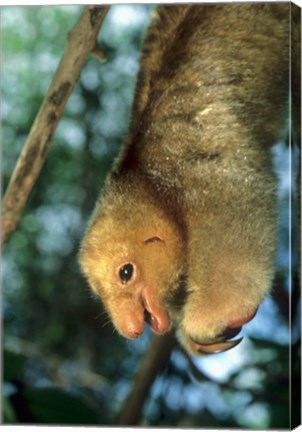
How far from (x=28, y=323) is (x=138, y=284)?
40 centimetres

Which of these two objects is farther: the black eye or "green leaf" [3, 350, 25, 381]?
"green leaf" [3, 350, 25, 381]

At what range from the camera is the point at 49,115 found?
11.7 feet

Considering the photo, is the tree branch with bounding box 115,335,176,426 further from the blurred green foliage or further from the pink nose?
the pink nose

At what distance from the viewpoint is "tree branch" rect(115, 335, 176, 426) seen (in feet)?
11.3

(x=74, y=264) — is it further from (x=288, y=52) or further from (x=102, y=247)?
(x=288, y=52)

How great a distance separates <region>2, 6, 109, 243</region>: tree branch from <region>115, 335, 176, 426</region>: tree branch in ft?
1.96

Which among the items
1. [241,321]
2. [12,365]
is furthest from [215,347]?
[12,365]

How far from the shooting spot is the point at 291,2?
3.41 meters

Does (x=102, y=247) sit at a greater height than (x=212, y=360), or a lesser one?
greater

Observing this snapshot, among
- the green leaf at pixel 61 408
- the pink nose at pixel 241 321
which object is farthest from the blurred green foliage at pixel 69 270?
the pink nose at pixel 241 321

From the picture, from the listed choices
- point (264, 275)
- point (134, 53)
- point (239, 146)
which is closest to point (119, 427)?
point (264, 275)

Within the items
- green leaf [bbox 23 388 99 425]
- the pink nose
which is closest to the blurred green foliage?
green leaf [bbox 23 388 99 425]

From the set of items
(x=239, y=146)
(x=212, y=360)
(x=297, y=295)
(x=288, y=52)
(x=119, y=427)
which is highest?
(x=288, y=52)

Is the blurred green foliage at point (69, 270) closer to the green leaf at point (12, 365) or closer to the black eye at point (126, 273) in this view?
the green leaf at point (12, 365)
